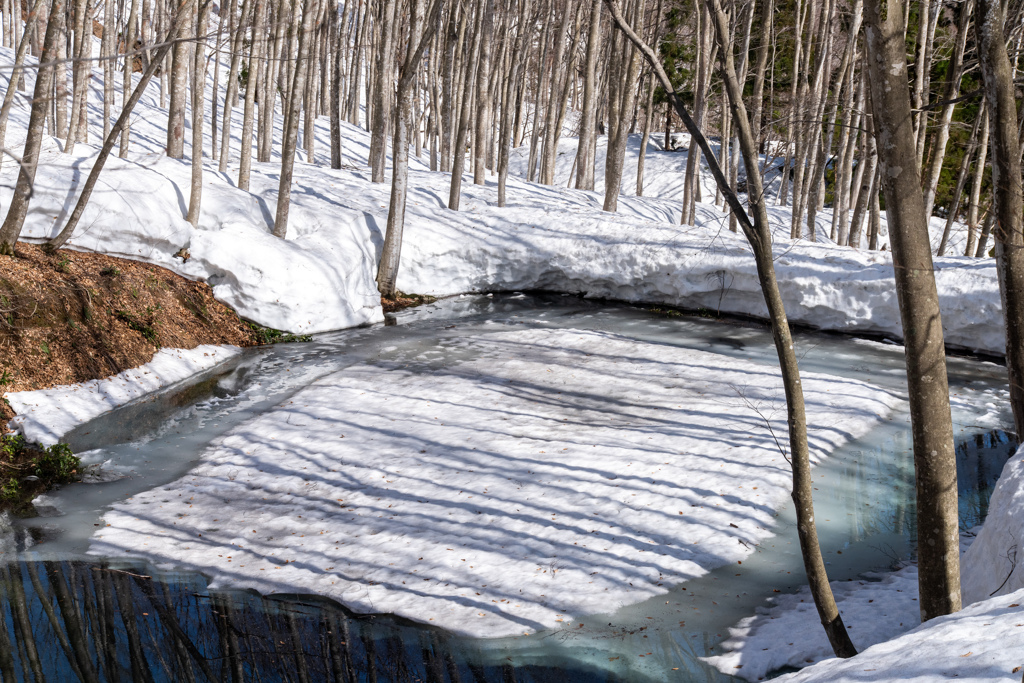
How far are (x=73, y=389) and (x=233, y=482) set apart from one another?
3598 millimetres

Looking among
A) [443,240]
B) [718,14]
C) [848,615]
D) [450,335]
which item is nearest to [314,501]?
[848,615]

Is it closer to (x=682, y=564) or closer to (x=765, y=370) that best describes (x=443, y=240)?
(x=765, y=370)

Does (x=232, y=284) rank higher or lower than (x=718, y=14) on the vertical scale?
lower

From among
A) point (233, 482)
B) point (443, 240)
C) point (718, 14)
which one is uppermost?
point (718, 14)

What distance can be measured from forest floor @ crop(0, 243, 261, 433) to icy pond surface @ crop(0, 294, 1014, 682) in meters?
1.08

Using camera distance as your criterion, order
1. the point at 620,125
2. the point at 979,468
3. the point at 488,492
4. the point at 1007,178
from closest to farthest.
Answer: the point at 1007,178
the point at 488,492
the point at 979,468
the point at 620,125

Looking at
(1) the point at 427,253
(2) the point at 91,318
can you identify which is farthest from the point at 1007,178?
(1) the point at 427,253

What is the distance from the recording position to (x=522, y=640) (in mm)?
5574

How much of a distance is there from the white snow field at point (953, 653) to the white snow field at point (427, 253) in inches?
316

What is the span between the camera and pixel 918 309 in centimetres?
425

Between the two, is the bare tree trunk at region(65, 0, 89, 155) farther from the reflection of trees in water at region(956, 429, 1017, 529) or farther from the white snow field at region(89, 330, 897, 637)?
the reflection of trees in water at region(956, 429, 1017, 529)

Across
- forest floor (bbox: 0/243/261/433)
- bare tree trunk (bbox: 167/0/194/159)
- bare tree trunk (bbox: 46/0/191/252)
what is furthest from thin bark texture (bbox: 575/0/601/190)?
forest floor (bbox: 0/243/261/433)

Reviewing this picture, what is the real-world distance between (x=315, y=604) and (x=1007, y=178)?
6.52 metres

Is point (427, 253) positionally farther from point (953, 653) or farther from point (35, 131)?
point (953, 653)
